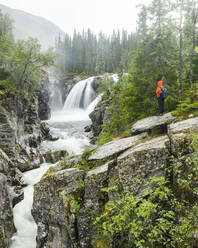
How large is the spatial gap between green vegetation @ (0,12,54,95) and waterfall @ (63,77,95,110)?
2492cm

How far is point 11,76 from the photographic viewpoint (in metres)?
17.9

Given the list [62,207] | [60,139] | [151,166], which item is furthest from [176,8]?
[60,139]

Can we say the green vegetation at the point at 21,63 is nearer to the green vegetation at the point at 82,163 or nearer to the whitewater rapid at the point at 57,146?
the whitewater rapid at the point at 57,146

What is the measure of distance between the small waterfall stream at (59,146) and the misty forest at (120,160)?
0.08 m

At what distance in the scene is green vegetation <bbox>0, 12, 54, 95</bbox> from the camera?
53.6 feet

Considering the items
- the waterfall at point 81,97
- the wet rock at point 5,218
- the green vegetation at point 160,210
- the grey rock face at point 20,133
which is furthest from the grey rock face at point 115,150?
the waterfall at point 81,97

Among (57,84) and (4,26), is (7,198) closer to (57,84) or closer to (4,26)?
(4,26)

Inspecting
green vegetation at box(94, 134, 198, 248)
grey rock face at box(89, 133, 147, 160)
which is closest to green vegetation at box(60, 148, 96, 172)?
grey rock face at box(89, 133, 147, 160)

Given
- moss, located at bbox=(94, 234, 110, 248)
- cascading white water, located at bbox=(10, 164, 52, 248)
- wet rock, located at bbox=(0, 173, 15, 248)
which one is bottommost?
cascading white water, located at bbox=(10, 164, 52, 248)

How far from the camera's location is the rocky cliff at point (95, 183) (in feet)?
16.9

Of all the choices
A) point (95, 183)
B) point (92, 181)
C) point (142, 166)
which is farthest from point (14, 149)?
point (142, 166)

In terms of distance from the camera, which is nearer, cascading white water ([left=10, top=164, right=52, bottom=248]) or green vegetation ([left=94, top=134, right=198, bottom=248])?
green vegetation ([left=94, top=134, right=198, bottom=248])

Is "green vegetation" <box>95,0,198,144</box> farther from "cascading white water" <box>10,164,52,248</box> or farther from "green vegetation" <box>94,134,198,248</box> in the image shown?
"cascading white water" <box>10,164,52,248</box>

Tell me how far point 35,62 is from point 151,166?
17.2 metres
